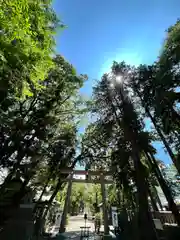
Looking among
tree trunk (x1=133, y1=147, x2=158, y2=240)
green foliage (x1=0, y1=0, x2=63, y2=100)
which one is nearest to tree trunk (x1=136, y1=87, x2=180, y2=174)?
tree trunk (x1=133, y1=147, x2=158, y2=240)

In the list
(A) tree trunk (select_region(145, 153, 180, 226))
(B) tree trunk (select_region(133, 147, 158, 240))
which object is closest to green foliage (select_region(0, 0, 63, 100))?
(B) tree trunk (select_region(133, 147, 158, 240))

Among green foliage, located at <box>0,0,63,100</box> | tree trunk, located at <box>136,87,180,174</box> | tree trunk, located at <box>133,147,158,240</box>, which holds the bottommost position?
tree trunk, located at <box>133,147,158,240</box>

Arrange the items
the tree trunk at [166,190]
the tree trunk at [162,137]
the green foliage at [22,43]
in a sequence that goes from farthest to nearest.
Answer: the tree trunk at [162,137]
the tree trunk at [166,190]
the green foliage at [22,43]

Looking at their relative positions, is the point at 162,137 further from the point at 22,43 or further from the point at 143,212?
the point at 22,43

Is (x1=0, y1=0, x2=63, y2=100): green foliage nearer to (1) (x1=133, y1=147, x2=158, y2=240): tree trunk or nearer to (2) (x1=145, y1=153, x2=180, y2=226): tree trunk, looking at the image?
(1) (x1=133, y1=147, x2=158, y2=240): tree trunk

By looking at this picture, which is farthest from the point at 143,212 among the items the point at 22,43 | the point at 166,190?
the point at 22,43

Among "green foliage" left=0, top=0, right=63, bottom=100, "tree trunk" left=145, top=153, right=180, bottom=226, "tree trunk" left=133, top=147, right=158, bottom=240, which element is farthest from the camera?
"tree trunk" left=145, top=153, right=180, bottom=226

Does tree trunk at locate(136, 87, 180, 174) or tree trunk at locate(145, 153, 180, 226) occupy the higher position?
tree trunk at locate(136, 87, 180, 174)

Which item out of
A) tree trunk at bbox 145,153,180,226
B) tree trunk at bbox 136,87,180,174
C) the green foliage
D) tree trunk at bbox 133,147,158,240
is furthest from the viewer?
tree trunk at bbox 136,87,180,174

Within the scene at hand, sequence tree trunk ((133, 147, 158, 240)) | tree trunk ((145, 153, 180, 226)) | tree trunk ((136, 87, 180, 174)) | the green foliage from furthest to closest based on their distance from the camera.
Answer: tree trunk ((136, 87, 180, 174)) → tree trunk ((145, 153, 180, 226)) → tree trunk ((133, 147, 158, 240)) → the green foliage

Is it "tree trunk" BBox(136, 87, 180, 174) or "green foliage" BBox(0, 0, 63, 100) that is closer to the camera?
"green foliage" BBox(0, 0, 63, 100)

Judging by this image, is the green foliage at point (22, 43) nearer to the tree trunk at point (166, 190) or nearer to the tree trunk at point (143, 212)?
the tree trunk at point (143, 212)

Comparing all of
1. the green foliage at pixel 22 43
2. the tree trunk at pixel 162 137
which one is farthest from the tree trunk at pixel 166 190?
the green foliage at pixel 22 43

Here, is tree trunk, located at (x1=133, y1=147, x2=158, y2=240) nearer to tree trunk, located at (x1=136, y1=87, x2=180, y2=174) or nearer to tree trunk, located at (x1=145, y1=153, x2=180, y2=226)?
tree trunk, located at (x1=145, y1=153, x2=180, y2=226)
